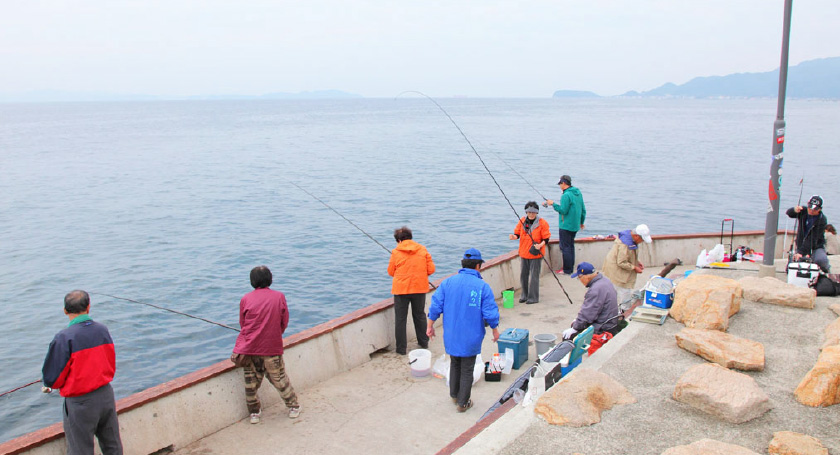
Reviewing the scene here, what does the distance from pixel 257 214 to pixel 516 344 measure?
2178 centimetres

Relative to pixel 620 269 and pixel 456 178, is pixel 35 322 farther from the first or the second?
pixel 456 178

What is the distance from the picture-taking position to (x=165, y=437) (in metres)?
5.49

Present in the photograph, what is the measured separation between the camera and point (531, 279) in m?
9.49

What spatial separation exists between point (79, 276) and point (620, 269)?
16.2 m

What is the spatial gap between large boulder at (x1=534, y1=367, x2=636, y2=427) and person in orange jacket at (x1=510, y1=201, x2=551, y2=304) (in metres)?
4.08

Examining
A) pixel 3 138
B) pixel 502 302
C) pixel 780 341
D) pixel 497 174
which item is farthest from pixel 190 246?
pixel 3 138

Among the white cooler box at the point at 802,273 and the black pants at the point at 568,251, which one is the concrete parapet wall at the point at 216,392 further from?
the white cooler box at the point at 802,273

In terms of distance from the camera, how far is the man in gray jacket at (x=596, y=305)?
662 centimetres

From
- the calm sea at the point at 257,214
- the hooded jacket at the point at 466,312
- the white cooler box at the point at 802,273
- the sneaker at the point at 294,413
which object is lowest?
the calm sea at the point at 257,214

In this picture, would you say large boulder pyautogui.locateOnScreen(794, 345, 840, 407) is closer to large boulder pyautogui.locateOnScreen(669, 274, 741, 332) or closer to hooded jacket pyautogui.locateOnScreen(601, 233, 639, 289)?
large boulder pyautogui.locateOnScreen(669, 274, 741, 332)

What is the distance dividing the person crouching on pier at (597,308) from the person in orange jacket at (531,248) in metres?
2.61

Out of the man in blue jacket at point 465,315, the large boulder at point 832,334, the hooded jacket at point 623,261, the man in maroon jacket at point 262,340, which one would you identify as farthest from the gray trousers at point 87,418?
the large boulder at point 832,334

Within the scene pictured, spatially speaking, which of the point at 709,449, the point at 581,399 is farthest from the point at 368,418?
the point at 709,449

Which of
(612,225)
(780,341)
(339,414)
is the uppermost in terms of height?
(780,341)
